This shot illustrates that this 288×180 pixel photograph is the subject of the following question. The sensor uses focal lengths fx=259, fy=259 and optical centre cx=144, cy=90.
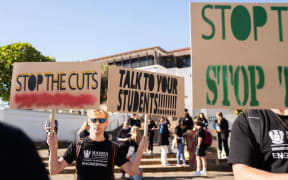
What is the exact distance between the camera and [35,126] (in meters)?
20.3

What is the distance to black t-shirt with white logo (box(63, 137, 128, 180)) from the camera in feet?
10.5

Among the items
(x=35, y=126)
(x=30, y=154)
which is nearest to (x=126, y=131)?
(x=30, y=154)

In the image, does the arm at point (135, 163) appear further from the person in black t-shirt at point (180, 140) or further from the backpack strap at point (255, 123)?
the person in black t-shirt at point (180, 140)

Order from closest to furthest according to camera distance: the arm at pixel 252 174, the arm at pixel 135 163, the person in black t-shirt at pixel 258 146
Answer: the arm at pixel 252 174
the person in black t-shirt at pixel 258 146
the arm at pixel 135 163

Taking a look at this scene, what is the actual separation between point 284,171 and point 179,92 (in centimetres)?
260

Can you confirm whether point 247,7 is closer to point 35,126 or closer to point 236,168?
point 236,168

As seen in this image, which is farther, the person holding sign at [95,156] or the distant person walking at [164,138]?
the distant person walking at [164,138]

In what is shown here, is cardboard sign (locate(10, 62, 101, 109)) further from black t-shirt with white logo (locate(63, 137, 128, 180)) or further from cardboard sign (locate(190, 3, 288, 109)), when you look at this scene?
cardboard sign (locate(190, 3, 288, 109))

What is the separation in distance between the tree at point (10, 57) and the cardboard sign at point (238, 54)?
2795 centimetres

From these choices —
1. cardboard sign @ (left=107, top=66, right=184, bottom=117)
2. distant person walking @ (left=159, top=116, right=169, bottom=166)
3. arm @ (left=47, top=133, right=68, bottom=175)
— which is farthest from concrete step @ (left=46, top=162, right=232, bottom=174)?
arm @ (left=47, top=133, right=68, bottom=175)

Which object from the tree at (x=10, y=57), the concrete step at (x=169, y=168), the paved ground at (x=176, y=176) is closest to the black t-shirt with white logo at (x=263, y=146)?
the paved ground at (x=176, y=176)

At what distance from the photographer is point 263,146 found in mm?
1883

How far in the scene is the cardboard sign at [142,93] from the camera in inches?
147

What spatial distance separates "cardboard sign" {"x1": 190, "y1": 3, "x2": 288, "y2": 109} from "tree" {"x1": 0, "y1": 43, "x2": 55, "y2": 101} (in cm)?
2795
